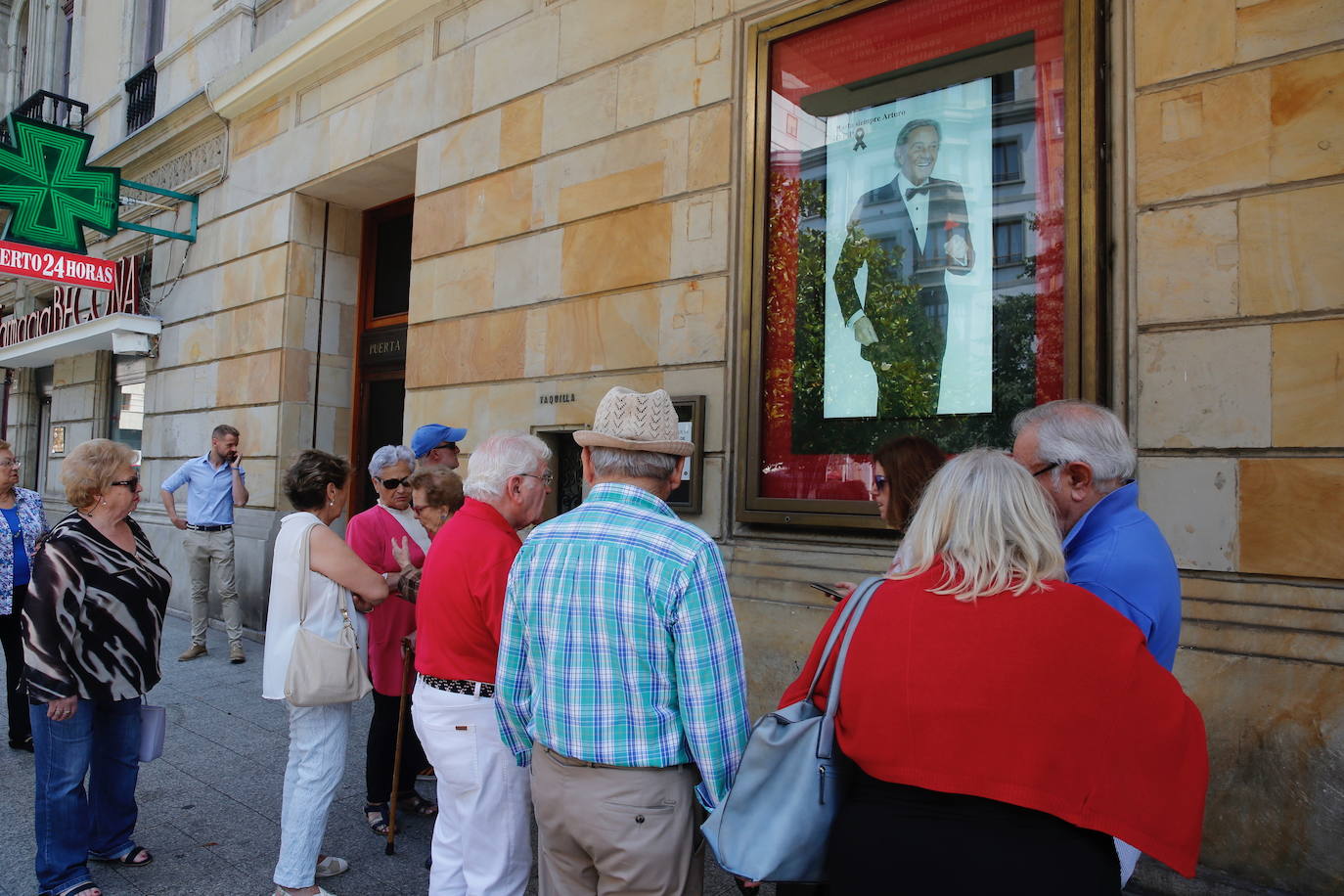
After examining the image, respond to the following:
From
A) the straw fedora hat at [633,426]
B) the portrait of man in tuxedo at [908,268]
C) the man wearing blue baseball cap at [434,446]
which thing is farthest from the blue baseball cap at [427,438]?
the straw fedora hat at [633,426]

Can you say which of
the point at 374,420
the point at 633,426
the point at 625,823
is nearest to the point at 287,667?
the point at 625,823

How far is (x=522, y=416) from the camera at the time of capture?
6.41m

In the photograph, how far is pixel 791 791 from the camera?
6.06 ft

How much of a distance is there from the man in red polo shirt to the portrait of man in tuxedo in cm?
260

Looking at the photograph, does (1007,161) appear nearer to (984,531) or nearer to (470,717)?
(984,531)

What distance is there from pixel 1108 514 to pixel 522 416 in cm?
474

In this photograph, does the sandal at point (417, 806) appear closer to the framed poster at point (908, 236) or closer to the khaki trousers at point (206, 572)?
the framed poster at point (908, 236)

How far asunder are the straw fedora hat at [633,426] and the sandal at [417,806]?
2.86 m

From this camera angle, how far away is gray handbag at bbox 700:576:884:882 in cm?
182

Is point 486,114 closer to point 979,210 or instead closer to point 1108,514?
point 979,210

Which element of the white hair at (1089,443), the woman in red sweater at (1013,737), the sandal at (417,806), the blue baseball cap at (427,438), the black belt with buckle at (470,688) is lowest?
the sandal at (417,806)

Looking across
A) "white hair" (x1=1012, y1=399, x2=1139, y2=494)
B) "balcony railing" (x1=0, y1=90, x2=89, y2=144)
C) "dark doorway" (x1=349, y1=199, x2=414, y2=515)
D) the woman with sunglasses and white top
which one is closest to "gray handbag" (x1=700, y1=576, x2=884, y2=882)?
"white hair" (x1=1012, y1=399, x2=1139, y2=494)

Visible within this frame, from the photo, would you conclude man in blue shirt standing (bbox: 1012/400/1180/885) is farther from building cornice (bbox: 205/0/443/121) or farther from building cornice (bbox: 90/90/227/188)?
building cornice (bbox: 90/90/227/188)

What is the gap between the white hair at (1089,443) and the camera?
2.31 m
